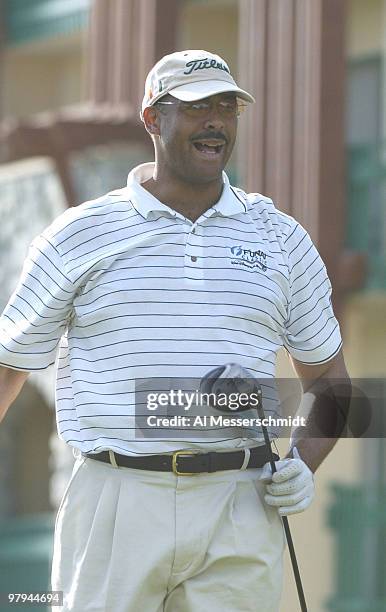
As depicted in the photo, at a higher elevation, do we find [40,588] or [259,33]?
[259,33]

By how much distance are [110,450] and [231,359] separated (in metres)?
0.36

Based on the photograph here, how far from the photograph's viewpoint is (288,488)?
13.5 feet

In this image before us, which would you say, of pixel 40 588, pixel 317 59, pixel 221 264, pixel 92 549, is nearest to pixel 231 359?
pixel 221 264

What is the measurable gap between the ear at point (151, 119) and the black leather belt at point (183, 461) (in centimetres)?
85

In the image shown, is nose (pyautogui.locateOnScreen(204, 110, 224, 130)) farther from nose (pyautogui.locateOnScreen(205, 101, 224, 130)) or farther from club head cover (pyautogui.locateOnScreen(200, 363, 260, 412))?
club head cover (pyautogui.locateOnScreen(200, 363, 260, 412))

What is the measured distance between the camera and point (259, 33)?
11.3m

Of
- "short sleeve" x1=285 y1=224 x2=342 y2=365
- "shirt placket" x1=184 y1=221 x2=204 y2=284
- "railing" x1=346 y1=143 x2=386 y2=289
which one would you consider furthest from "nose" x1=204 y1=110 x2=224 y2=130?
"railing" x1=346 y1=143 x2=386 y2=289

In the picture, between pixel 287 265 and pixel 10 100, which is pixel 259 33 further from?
pixel 287 265

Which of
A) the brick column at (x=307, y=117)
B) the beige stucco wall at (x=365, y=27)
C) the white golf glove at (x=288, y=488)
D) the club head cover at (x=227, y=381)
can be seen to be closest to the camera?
the club head cover at (x=227, y=381)

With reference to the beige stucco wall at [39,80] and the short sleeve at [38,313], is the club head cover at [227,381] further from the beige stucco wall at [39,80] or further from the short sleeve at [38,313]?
the beige stucco wall at [39,80]

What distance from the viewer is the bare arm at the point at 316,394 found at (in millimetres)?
4391

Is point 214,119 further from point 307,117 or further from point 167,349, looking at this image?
point 307,117

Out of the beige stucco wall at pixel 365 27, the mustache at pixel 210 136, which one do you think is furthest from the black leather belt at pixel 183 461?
the beige stucco wall at pixel 365 27

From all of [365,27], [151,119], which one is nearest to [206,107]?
[151,119]
